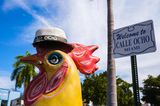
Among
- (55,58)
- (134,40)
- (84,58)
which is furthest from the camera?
(84,58)

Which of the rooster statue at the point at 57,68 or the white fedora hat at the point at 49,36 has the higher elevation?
the white fedora hat at the point at 49,36

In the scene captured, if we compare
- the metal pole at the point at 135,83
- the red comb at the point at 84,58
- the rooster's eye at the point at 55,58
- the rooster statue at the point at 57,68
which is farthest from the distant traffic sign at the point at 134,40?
the red comb at the point at 84,58

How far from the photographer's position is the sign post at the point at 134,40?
3984mm

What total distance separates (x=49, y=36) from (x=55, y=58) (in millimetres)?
490

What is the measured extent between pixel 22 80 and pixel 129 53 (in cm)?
2773

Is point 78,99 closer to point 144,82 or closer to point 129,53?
point 129,53

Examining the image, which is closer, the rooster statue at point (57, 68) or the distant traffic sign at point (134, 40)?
the distant traffic sign at point (134, 40)

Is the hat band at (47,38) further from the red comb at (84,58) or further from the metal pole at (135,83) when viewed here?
the metal pole at (135,83)

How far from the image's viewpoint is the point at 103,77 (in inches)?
1464

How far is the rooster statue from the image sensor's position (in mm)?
5359

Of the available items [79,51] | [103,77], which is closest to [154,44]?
[79,51]

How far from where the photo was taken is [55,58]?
5.73m

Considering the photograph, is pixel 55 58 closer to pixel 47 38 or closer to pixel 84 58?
pixel 47 38

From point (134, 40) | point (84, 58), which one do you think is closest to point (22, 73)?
point (84, 58)
